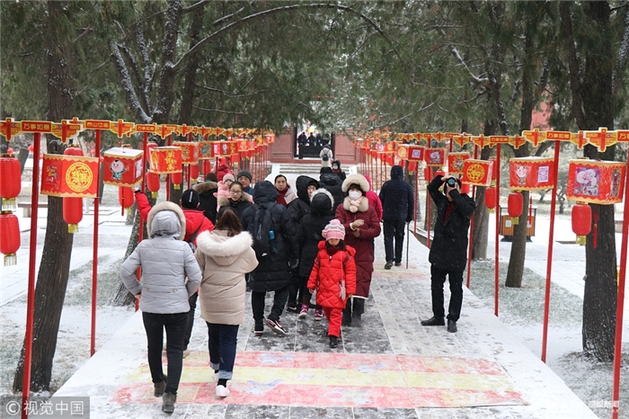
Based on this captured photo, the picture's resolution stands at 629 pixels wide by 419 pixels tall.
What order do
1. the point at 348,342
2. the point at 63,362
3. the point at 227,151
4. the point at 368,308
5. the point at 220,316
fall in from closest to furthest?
the point at 220,316 → the point at 348,342 → the point at 368,308 → the point at 63,362 → the point at 227,151

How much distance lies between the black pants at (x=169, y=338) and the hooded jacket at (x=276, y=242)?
1.87m

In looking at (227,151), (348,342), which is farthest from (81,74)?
(348,342)

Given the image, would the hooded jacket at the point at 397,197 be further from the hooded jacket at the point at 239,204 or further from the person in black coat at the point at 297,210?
the hooded jacket at the point at 239,204

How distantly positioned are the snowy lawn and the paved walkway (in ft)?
4.58

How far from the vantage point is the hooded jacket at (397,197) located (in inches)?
413

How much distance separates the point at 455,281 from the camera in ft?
24.6

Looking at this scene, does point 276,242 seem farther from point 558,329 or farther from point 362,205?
point 558,329

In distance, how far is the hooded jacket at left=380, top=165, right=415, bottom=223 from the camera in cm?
1049

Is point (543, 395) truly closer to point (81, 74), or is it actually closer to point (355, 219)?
point (355, 219)

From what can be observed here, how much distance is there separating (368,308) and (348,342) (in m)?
1.67

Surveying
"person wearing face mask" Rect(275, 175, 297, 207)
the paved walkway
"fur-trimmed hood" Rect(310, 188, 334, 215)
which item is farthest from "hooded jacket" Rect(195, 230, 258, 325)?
"person wearing face mask" Rect(275, 175, 297, 207)

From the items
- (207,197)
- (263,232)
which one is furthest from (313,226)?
(207,197)

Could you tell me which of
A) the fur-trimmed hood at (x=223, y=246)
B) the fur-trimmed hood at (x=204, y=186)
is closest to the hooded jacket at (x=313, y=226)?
the fur-trimmed hood at (x=204, y=186)

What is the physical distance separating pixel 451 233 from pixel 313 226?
5.09 ft
